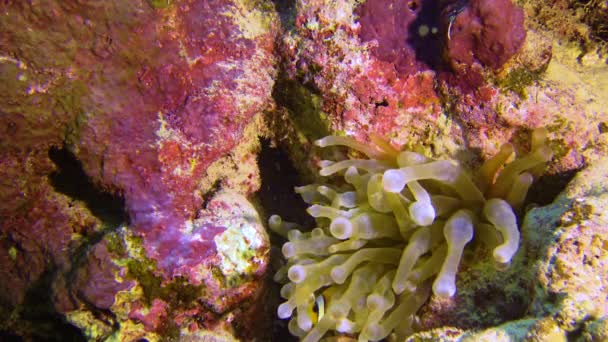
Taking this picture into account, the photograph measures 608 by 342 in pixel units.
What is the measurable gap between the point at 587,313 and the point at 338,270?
1.01 meters

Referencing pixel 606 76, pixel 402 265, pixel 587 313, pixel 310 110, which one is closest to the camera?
pixel 587 313

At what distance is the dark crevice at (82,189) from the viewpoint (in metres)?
2.17

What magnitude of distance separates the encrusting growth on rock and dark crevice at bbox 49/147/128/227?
1004 mm

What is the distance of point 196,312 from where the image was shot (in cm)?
221

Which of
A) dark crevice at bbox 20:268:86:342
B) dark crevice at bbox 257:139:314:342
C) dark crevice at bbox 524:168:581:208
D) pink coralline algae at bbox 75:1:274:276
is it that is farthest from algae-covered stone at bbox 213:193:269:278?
dark crevice at bbox 524:168:581:208

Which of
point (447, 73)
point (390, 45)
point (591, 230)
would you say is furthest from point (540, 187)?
point (390, 45)

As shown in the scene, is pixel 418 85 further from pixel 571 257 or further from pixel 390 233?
pixel 571 257

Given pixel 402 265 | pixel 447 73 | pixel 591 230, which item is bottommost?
pixel 402 265

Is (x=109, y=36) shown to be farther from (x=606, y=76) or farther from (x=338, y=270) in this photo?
(x=606, y=76)

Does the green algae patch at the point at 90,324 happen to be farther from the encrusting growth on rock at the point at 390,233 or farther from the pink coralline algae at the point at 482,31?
the pink coralline algae at the point at 482,31

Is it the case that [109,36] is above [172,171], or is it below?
above

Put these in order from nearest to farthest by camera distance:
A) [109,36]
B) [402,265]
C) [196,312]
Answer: [402,265] → [109,36] → [196,312]

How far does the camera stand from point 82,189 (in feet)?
7.55

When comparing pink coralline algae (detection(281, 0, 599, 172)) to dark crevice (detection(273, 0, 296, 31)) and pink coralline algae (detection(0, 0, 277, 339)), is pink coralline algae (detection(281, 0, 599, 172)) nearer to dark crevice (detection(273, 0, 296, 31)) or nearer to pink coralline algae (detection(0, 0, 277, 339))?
dark crevice (detection(273, 0, 296, 31))
